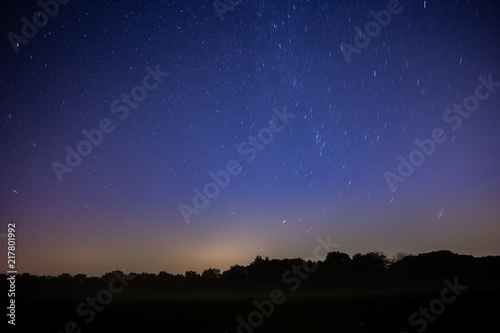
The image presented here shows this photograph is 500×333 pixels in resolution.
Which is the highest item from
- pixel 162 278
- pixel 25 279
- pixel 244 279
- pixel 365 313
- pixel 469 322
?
pixel 25 279

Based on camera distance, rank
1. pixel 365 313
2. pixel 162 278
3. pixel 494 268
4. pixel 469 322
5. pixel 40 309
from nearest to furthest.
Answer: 1. pixel 469 322
2. pixel 365 313
3. pixel 40 309
4. pixel 494 268
5. pixel 162 278

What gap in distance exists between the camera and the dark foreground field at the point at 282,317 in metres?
16.0

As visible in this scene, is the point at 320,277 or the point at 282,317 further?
the point at 320,277

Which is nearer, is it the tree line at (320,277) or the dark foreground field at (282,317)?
the dark foreground field at (282,317)

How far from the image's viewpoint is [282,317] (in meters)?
19.7

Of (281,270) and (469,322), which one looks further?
(281,270)

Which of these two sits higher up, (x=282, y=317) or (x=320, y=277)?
(x=320, y=277)

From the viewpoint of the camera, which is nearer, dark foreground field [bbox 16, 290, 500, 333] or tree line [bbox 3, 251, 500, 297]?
dark foreground field [bbox 16, 290, 500, 333]

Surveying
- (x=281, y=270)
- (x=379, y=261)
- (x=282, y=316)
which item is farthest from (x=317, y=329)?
(x=379, y=261)

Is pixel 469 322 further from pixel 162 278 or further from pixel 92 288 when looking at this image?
pixel 92 288

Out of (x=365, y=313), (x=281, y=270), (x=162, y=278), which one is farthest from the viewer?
(x=162, y=278)

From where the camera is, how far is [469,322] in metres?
15.9

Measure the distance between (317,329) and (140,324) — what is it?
1348 centimetres

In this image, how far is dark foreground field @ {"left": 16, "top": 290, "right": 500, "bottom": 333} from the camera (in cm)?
1599
